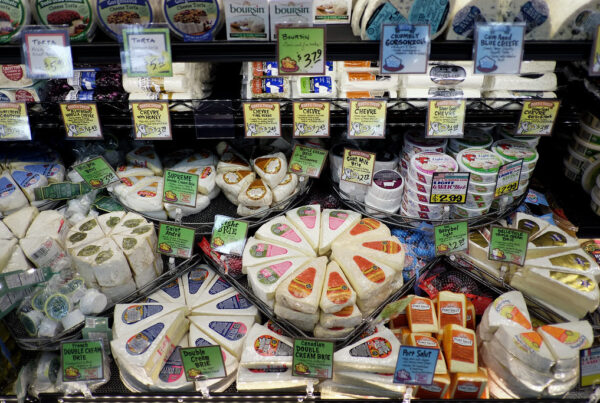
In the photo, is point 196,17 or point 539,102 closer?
point 196,17

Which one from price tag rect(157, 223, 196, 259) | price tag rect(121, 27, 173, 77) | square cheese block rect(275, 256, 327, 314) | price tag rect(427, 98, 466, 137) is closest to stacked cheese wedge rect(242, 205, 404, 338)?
square cheese block rect(275, 256, 327, 314)

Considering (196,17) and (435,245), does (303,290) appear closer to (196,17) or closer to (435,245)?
(435,245)

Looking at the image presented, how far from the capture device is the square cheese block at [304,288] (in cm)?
188

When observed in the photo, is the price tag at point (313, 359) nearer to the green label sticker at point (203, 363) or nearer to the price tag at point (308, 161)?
the green label sticker at point (203, 363)

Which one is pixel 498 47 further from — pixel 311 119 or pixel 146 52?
pixel 146 52

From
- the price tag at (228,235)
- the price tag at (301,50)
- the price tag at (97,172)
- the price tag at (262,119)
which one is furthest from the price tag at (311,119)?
the price tag at (97,172)

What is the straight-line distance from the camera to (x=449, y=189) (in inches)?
82.3

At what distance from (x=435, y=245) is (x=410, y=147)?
0.46 m

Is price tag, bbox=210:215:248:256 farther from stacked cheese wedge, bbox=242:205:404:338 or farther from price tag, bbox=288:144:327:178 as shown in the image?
price tag, bbox=288:144:327:178

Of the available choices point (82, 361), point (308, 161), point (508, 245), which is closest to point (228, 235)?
point (308, 161)

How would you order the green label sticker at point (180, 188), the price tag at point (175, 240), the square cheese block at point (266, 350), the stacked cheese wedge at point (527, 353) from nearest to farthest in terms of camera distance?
the stacked cheese wedge at point (527, 353), the square cheese block at point (266, 350), the price tag at point (175, 240), the green label sticker at point (180, 188)

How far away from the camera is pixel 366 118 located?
2.00 m

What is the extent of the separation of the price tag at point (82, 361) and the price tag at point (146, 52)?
0.90 metres

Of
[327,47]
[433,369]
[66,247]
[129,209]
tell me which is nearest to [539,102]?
[327,47]
